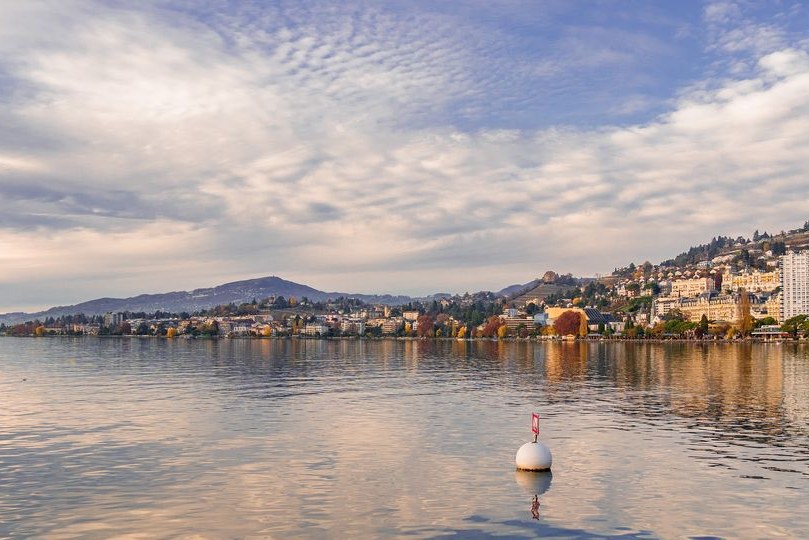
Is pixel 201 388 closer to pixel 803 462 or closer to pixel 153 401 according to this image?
pixel 153 401

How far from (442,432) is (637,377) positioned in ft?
171

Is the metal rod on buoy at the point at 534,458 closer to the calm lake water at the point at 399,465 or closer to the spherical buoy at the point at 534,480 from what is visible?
the spherical buoy at the point at 534,480

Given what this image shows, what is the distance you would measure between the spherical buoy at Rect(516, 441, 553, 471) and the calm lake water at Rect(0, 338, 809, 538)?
499 mm

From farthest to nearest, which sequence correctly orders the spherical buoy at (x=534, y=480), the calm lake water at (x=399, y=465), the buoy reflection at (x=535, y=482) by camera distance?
the spherical buoy at (x=534, y=480)
the buoy reflection at (x=535, y=482)
the calm lake water at (x=399, y=465)

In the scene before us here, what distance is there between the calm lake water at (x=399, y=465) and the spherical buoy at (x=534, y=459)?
0.50 meters

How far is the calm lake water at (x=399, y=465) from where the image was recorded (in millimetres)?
26188

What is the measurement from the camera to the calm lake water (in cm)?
2619

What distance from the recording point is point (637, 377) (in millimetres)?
91500

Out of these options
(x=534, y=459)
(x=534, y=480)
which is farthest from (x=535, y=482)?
(x=534, y=459)

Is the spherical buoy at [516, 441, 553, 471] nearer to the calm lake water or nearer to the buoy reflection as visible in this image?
the buoy reflection

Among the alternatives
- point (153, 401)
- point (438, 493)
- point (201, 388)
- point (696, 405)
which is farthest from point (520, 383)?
point (438, 493)

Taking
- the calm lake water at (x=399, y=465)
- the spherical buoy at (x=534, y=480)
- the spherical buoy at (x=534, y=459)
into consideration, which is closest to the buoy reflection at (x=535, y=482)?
the spherical buoy at (x=534, y=480)

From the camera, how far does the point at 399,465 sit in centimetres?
3534

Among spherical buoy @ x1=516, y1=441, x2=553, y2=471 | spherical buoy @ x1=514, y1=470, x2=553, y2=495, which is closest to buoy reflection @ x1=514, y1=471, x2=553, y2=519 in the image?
spherical buoy @ x1=514, y1=470, x2=553, y2=495
